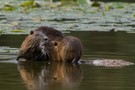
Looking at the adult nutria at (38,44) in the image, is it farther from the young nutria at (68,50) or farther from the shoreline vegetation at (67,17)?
the shoreline vegetation at (67,17)

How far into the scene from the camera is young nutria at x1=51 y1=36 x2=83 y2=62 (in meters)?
9.41

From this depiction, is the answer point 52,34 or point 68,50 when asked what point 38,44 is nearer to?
point 52,34

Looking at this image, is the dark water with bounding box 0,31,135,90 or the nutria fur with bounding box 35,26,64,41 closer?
the dark water with bounding box 0,31,135,90

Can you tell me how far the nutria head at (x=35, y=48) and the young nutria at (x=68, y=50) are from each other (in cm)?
16

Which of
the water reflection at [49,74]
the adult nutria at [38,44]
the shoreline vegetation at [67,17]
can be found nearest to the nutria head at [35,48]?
the adult nutria at [38,44]

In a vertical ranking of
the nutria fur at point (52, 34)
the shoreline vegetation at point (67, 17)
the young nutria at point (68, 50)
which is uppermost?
the nutria fur at point (52, 34)

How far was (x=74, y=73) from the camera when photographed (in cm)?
841

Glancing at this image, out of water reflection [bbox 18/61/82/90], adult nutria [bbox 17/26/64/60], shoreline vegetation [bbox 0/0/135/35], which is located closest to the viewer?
water reflection [bbox 18/61/82/90]

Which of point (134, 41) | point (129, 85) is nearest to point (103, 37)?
point (134, 41)

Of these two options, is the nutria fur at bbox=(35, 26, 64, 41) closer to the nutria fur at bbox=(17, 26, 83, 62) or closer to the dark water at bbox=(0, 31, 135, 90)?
the nutria fur at bbox=(17, 26, 83, 62)

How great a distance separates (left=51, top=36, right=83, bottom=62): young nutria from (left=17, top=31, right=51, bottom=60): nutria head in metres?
0.16

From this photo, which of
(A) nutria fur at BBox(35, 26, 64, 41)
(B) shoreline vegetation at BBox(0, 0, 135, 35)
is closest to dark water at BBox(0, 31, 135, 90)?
(A) nutria fur at BBox(35, 26, 64, 41)

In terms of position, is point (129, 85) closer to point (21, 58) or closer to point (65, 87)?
point (65, 87)

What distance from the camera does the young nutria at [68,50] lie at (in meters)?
9.41
